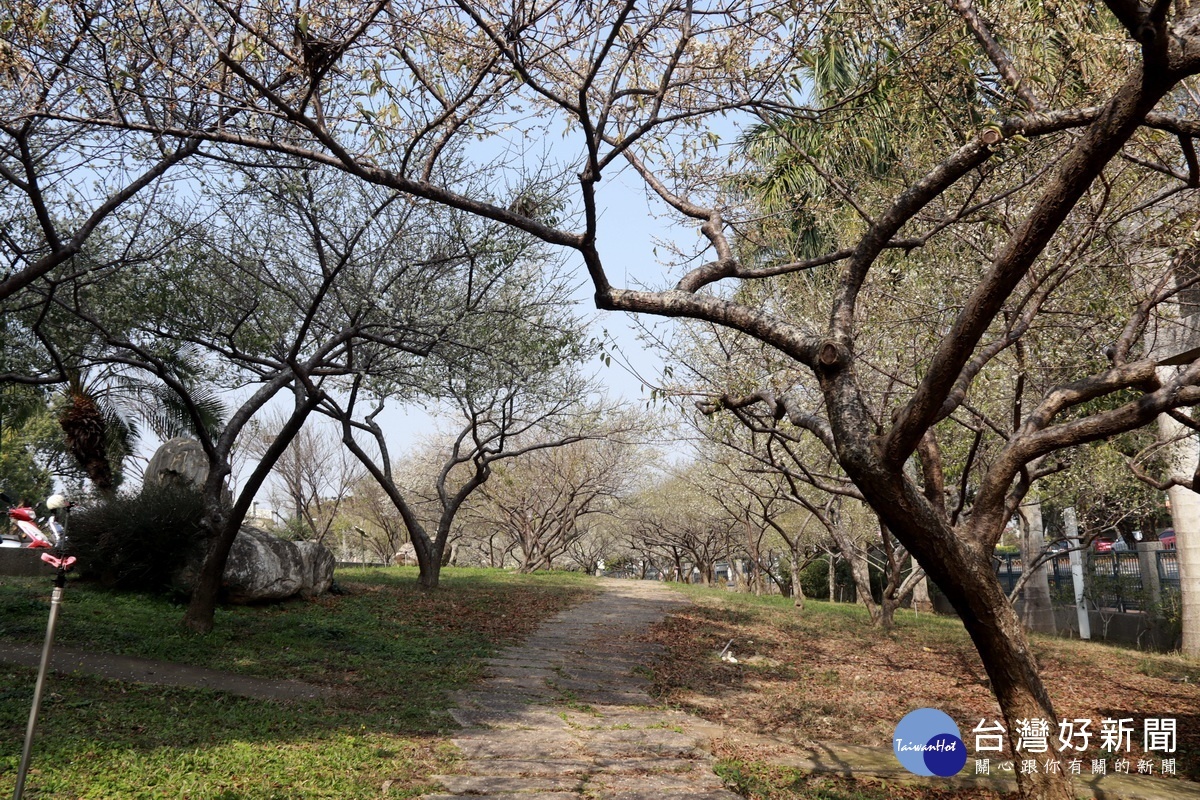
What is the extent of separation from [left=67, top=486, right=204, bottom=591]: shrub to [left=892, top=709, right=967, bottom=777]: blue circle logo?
387 inches

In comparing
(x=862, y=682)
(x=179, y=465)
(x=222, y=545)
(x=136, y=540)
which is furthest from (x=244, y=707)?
(x=179, y=465)

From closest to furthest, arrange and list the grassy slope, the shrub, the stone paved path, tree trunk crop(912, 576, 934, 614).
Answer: the stone paved path → the grassy slope → the shrub → tree trunk crop(912, 576, 934, 614)

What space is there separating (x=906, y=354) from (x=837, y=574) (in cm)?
2292

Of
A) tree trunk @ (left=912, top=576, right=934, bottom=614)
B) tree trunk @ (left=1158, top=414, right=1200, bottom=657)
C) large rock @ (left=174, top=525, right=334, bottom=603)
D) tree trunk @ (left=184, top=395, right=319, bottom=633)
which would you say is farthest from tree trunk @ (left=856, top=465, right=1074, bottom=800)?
tree trunk @ (left=912, top=576, right=934, bottom=614)

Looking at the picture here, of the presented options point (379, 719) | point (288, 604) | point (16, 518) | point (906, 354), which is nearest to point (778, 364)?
point (906, 354)

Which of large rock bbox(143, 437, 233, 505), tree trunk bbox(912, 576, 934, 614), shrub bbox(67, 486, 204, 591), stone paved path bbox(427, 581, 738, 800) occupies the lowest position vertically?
stone paved path bbox(427, 581, 738, 800)

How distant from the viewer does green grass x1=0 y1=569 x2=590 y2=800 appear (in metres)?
4.94

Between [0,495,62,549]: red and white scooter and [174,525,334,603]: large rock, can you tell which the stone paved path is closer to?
[0,495,62,549]: red and white scooter

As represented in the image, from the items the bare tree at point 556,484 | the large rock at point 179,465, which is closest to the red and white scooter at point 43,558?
the large rock at point 179,465

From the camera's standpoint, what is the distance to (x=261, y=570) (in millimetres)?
11547

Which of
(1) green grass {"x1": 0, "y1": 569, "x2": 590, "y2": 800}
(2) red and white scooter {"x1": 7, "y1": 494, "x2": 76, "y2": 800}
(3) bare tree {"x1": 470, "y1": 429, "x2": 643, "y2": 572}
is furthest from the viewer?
(3) bare tree {"x1": 470, "y1": 429, "x2": 643, "y2": 572}

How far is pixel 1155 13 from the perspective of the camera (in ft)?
11.5

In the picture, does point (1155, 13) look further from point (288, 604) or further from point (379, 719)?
point (288, 604)

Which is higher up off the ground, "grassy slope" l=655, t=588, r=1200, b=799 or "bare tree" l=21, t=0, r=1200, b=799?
"bare tree" l=21, t=0, r=1200, b=799
